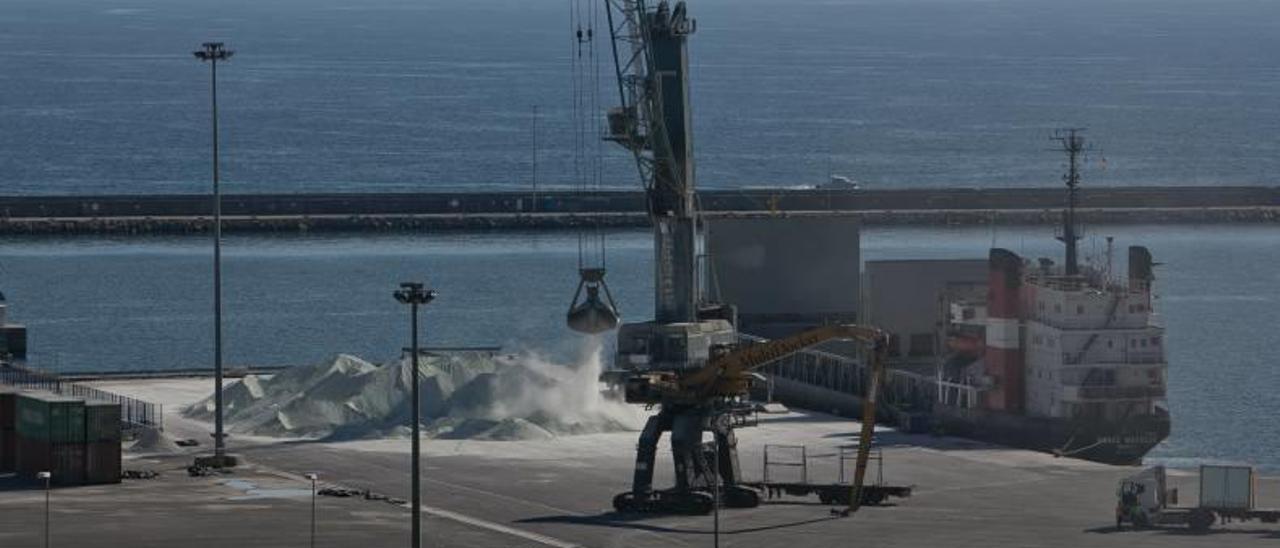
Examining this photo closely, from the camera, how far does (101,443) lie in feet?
241

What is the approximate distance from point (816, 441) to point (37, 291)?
222 ft

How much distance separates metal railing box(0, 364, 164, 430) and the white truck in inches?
1091

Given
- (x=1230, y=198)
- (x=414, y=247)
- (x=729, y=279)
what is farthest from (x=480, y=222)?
(x=729, y=279)

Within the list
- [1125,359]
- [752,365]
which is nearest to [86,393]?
[752,365]

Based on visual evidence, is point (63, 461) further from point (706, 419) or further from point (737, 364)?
point (737, 364)

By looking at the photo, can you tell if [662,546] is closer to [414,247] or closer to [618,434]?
[618,434]

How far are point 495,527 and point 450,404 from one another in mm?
17403

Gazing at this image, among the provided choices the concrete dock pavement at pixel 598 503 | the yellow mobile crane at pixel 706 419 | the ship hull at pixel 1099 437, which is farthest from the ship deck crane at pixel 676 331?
the ship hull at pixel 1099 437

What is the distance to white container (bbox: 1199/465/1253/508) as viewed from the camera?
67125 millimetres

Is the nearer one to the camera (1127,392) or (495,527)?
(495,527)

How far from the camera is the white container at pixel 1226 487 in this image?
6712 centimetres

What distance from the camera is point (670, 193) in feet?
252

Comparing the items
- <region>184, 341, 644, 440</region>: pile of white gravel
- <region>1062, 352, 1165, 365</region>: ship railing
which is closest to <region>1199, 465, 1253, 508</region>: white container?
<region>1062, 352, 1165, 365</region>: ship railing

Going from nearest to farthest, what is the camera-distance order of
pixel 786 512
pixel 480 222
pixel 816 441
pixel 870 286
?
pixel 786 512, pixel 816 441, pixel 870 286, pixel 480 222
